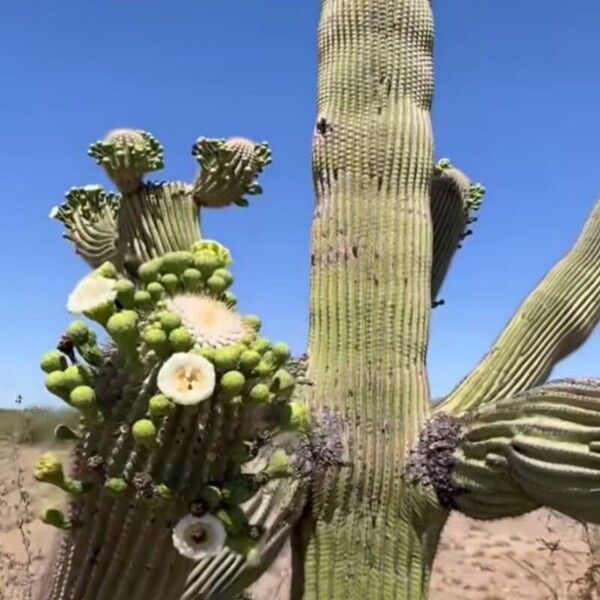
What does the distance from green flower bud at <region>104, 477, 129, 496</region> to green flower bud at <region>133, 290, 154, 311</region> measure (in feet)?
1.17

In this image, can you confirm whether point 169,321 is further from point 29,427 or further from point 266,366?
point 29,427

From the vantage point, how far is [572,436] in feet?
6.46

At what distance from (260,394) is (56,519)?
0.55 meters

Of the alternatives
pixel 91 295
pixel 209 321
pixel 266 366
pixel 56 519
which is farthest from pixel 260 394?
pixel 56 519

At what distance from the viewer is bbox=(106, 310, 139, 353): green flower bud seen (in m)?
1.75

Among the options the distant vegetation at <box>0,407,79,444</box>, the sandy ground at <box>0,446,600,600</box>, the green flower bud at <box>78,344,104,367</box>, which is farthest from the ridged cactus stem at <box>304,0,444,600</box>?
the distant vegetation at <box>0,407,79,444</box>

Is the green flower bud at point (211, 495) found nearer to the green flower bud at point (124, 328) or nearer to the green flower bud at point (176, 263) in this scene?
the green flower bud at point (124, 328)

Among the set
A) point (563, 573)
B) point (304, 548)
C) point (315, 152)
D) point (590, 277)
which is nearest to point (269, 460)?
point (304, 548)

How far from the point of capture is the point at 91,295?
5.87 ft

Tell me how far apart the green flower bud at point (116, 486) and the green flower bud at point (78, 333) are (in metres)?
0.29

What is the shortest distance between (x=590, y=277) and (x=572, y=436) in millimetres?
983

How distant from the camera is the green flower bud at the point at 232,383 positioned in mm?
1738

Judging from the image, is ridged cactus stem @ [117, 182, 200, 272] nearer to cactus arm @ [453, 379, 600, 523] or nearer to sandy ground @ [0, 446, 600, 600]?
cactus arm @ [453, 379, 600, 523]

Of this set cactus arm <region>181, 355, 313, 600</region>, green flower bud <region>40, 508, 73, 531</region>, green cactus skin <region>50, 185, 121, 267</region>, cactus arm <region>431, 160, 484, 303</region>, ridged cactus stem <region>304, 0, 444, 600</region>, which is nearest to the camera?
green flower bud <region>40, 508, 73, 531</region>
